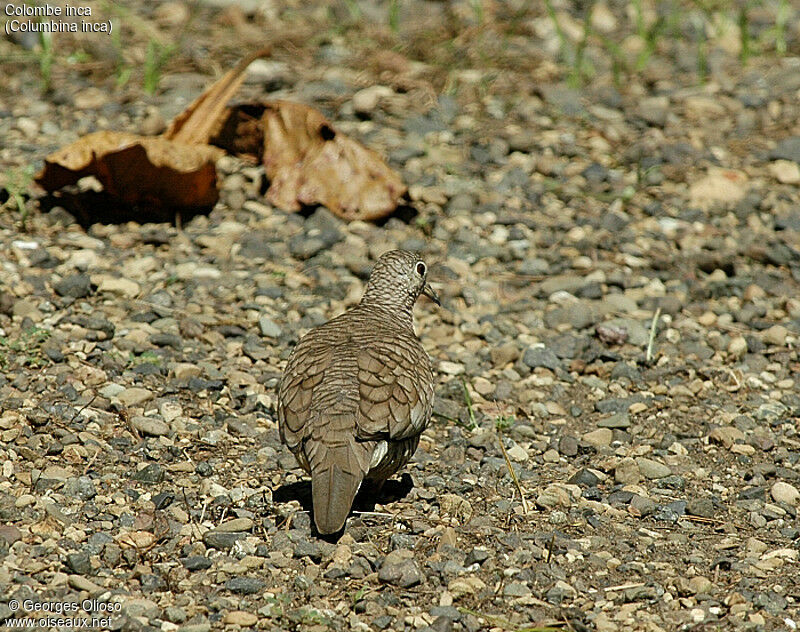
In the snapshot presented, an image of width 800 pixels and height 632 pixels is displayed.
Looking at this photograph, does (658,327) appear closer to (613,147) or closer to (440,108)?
(613,147)

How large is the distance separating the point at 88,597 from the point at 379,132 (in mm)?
5258

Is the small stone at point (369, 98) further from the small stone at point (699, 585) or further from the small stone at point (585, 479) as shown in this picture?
the small stone at point (699, 585)

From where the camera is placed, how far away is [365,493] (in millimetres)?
5371

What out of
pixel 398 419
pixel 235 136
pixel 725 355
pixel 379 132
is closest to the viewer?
pixel 398 419

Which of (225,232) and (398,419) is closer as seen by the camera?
(398,419)

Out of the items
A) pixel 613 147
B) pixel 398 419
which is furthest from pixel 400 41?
pixel 398 419

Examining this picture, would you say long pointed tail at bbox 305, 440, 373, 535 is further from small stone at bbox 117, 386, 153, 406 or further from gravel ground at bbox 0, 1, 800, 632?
small stone at bbox 117, 386, 153, 406

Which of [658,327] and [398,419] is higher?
[398,419]

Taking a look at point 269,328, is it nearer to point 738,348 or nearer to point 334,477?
point 334,477

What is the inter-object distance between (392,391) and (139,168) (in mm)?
3177

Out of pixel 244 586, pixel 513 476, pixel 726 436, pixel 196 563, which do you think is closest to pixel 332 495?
pixel 244 586

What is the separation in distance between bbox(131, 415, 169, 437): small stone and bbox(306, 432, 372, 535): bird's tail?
1.08 meters

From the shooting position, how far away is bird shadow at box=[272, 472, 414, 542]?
522 cm

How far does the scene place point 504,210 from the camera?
8.16m
